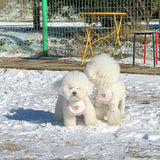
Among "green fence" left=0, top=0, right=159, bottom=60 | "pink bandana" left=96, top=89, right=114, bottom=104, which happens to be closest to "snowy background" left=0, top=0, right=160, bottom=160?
"pink bandana" left=96, top=89, right=114, bottom=104

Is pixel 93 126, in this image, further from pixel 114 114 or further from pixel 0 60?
pixel 0 60

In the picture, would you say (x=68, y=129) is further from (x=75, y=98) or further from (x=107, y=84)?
(x=107, y=84)

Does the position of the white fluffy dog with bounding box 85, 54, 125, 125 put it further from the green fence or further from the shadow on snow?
the green fence

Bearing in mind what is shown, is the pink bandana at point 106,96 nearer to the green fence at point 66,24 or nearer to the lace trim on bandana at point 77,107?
the lace trim on bandana at point 77,107

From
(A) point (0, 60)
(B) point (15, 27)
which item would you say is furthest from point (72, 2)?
(A) point (0, 60)

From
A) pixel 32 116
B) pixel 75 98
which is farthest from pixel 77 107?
pixel 32 116

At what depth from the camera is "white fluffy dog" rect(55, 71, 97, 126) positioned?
4.57 m

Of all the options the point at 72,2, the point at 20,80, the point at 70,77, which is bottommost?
the point at 20,80

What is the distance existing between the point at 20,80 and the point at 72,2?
187 inches

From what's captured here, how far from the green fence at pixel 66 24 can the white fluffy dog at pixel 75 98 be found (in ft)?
19.1

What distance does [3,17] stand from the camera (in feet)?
44.3

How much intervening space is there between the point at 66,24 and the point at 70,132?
831cm

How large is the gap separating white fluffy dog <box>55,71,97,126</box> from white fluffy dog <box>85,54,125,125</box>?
140 millimetres

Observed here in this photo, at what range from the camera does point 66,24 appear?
12656 mm
